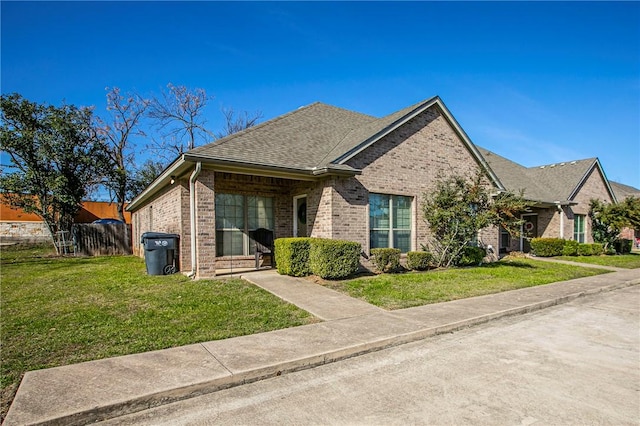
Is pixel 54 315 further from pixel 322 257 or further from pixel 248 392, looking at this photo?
pixel 322 257

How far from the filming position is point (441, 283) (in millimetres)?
9516

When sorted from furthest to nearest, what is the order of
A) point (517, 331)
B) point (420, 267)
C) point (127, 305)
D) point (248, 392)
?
1. point (420, 267)
2. point (127, 305)
3. point (517, 331)
4. point (248, 392)

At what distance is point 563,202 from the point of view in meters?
19.2

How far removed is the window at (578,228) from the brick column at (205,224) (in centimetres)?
2094

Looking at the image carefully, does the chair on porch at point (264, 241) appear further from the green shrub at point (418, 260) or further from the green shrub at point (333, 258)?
the green shrub at point (418, 260)

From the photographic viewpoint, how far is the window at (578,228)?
Answer: 2074cm

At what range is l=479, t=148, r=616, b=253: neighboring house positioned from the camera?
19406mm

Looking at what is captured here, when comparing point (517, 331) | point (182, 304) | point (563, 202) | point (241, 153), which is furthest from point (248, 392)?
point (563, 202)

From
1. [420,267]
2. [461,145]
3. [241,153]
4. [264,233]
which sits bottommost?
[420,267]

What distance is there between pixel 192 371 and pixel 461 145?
13.2 m

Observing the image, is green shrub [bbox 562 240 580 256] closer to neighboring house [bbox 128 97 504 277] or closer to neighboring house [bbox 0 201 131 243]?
neighboring house [bbox 128 97 504 277]

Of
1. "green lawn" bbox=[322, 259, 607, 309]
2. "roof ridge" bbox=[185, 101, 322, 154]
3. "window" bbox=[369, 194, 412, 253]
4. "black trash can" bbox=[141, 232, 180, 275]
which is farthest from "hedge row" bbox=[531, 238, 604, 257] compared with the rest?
"black trash can" bbox=[141, 232, 180, 275]

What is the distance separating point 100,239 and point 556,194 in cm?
2648

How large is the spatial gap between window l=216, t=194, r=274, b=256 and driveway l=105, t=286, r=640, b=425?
7.83 meters
